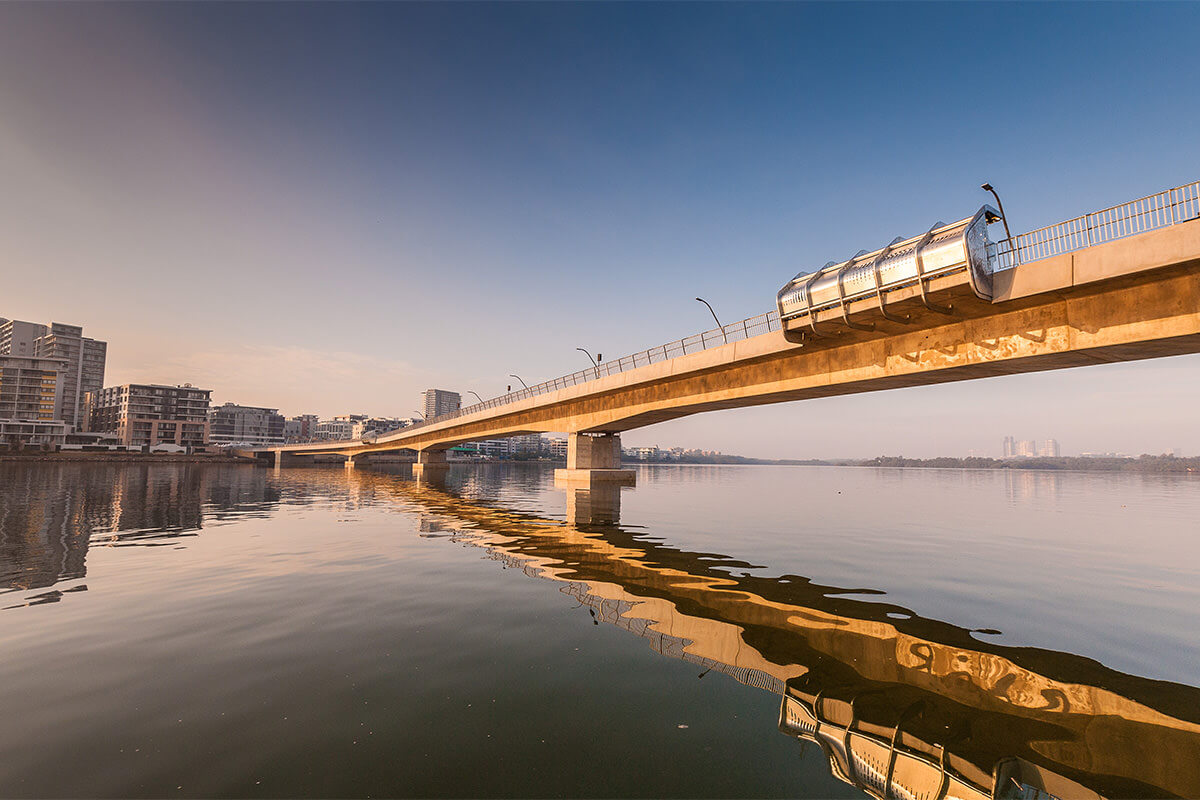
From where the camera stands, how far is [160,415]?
149 metres

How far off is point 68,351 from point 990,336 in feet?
846

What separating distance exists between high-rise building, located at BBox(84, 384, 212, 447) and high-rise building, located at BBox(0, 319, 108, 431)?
25.0 metres

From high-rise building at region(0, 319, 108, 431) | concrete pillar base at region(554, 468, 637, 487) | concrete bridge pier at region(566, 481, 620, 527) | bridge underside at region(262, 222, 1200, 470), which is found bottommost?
concrete bridge pier at region(566, 481, 620, 527)

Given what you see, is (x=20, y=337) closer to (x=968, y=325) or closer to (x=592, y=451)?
(x=592, y=451)

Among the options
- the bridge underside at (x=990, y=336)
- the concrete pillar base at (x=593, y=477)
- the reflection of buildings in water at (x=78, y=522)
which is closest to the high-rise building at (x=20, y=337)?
the reflection of buildings in water at (x=78, y=522)

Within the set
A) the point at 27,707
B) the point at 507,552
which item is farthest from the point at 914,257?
the point at 27,707

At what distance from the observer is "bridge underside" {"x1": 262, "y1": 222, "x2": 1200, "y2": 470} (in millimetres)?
15234

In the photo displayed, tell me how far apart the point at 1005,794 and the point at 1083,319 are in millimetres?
18429

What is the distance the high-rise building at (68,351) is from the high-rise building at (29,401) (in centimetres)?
4573

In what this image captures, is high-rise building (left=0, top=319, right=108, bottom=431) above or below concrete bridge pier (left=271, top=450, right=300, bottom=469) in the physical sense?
above

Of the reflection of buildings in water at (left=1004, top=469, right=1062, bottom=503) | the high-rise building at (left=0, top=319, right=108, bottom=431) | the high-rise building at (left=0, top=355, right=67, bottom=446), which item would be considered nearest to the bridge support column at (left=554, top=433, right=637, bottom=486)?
the reflection of buildings in water at (left=1004, top=469, right=1062, bottom=503)

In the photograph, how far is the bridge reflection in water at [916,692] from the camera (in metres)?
5.26

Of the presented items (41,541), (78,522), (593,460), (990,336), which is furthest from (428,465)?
(990,336)

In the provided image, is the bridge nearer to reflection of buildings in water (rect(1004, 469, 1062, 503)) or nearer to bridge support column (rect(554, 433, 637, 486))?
bridge support column (rect(554, 433, 637, 486))
